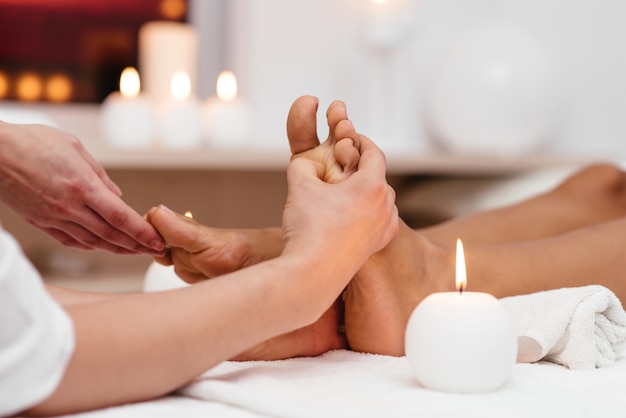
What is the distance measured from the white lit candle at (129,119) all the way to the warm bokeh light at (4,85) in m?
0.45

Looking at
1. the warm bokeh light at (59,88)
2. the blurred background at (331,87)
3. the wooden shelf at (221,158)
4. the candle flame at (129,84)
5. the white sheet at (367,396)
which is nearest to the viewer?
the white sheet at (367,396)

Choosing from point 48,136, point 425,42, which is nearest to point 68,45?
point 425,42

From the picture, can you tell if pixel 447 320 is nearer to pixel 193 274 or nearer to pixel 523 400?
pixel 523 400

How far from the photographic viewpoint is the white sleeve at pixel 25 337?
599 millimetres

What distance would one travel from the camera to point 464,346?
77 cm

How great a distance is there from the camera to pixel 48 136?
103 centimetres

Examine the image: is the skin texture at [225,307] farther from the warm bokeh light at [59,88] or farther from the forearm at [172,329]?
the warm bokeh light at [59,88]

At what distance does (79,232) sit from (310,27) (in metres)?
1.85

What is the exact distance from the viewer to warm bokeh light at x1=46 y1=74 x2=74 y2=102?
2.65 m

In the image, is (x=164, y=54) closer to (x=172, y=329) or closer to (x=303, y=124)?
(x=303, y=124)

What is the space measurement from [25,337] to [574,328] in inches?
22.1

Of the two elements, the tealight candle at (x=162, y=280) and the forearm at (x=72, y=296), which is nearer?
the forearm at (x=72, y=296)

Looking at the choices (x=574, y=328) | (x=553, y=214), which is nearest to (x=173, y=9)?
(x=553, y=214)

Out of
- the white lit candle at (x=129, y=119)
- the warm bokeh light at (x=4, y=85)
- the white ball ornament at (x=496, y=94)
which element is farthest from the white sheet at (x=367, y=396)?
the warm bokeh light at (x=4, y=85)
